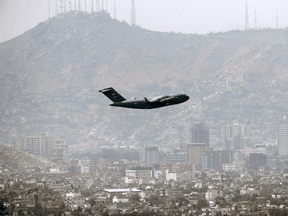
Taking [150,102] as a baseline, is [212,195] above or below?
below

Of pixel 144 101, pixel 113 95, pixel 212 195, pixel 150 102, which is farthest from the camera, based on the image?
pixel 212 195

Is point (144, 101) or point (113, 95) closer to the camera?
point (144, 101)

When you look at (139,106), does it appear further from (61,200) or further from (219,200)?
(219,200)

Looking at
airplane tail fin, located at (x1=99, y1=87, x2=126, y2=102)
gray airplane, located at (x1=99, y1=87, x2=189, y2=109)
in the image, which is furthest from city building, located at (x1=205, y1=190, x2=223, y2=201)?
airplane tail fin, located at (x1=99, y1=87, x2=126, y2=102)

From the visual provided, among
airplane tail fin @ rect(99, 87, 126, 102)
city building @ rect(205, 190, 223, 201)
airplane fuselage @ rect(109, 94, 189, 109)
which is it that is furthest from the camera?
city building @ rect(205, 190, 223, 201)

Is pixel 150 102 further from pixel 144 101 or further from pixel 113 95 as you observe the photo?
pixel 113 95

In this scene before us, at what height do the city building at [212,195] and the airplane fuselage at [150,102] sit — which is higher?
the airplane fuselage at [150,102]

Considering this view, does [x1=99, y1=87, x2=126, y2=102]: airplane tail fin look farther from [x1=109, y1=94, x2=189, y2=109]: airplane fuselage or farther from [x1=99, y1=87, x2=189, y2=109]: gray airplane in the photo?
[x1=109, y1=94, x2=189, y2=109]: airplane fuselage

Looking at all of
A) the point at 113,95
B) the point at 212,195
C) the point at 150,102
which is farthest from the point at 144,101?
the point at 212,195

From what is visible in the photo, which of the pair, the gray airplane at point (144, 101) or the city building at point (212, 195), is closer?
the gray airplane at point (144, 101)

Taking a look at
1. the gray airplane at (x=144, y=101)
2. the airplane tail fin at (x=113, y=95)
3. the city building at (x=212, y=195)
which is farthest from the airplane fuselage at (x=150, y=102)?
the city building at (x=212, y=195)

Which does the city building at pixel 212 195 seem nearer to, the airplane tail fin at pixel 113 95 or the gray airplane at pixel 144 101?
the gray airplane at pixel 144 101

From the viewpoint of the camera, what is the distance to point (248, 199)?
598 ft

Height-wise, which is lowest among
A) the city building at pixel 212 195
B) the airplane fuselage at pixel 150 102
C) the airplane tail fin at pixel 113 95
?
the city building at pixel 212 195
